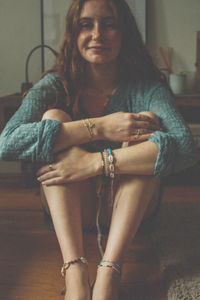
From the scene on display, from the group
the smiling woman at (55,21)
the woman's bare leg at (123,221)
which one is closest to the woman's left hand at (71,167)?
the woman's bare leg at (123,221)

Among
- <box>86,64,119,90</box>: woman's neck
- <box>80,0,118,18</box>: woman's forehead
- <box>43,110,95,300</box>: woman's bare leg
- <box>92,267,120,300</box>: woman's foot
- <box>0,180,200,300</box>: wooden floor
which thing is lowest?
<box>0,180,200,300</box>: wooden floor

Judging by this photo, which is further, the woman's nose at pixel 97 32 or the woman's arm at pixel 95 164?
the woman's nose at pixel 97 32

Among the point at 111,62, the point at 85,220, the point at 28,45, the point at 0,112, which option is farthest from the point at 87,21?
the point at 28,45

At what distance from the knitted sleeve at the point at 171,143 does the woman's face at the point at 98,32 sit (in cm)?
28

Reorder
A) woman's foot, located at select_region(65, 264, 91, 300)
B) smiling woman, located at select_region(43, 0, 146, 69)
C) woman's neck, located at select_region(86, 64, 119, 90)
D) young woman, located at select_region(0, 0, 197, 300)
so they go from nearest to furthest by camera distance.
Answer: woman's foot, located at select_region(65, 264, 91, 300)
young woman, located at select_region(0, 0, 197, 300)
woman's neck, located at select_region(86, 64, 119, 90)
smiling woman, located at select_region(43, 0, 146, 69)

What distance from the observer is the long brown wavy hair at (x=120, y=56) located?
135cm

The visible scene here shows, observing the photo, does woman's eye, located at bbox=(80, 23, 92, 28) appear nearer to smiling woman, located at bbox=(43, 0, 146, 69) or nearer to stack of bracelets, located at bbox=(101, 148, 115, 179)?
stack of bracelets, located at bbox=(101, 148, 115, 179)

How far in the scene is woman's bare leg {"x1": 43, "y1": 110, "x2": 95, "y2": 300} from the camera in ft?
3.24

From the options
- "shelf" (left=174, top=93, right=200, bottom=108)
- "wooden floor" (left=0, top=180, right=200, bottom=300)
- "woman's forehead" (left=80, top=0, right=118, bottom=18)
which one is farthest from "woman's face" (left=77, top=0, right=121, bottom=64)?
"shelf" (left=174, top=93, right=200, bottom=108)

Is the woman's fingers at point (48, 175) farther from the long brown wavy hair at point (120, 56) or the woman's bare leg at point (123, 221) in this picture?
the long brown wavy hair at point (120, 56)

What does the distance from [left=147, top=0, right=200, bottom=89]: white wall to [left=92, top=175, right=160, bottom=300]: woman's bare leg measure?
5.15ft

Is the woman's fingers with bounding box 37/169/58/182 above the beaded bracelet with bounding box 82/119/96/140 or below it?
below

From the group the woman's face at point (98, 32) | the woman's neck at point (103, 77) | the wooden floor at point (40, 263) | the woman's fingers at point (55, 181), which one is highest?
the woman's face at point (98, 32)

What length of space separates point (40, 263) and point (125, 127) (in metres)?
0.58
